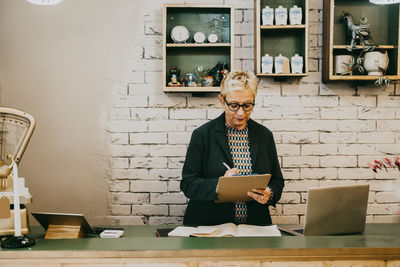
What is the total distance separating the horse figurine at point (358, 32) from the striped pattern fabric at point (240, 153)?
1060 mm

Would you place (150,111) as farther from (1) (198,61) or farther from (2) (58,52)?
(2) (58,52)

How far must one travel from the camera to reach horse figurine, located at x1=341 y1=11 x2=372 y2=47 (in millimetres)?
2520

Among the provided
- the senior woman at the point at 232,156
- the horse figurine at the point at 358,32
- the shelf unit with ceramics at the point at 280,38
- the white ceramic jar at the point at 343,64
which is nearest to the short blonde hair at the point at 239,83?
the senior woman at the point at 232,156

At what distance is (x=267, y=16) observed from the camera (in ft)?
8.23

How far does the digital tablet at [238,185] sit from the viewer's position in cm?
164

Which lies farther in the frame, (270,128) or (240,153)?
(270,128)

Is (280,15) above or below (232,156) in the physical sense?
above

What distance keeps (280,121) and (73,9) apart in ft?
5.57

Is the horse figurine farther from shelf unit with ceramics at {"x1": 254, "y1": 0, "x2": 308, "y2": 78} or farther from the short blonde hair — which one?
the short blonde hair

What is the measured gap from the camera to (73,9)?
2.65 m

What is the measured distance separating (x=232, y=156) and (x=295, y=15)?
111 cm

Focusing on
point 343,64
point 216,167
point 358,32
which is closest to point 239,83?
point 216,167

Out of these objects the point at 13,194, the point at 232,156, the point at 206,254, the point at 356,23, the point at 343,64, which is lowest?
the point at 206,254

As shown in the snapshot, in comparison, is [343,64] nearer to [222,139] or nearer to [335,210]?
[222,139]
